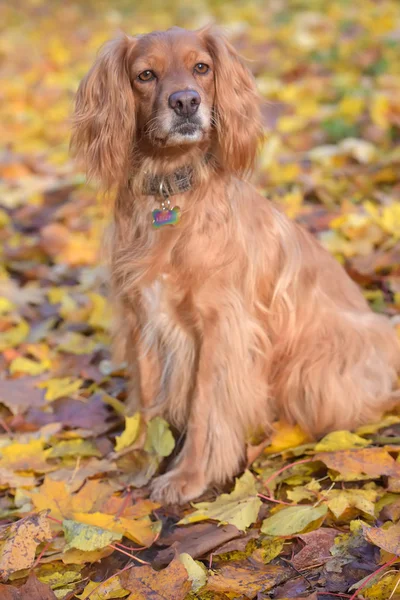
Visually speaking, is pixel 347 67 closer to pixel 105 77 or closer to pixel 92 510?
pixel 105 77

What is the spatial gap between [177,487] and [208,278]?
856 mm

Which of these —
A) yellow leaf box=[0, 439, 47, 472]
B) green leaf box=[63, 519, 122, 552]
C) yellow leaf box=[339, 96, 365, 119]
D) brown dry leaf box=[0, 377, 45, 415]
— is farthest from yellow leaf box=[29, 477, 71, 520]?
yellow leaf box=[339, 96, 365, 119]

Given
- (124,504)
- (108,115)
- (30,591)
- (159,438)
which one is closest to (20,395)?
(159,438)

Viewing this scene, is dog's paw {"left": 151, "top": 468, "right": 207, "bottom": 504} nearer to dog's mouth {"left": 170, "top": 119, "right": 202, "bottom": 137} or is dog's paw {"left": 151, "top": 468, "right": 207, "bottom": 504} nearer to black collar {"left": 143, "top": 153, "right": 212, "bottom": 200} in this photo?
black collar {"left": 143, "top": 153, "right": 212, "bottom": 200}

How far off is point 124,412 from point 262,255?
0.98 m

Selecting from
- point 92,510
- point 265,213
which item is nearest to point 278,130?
point 265,213

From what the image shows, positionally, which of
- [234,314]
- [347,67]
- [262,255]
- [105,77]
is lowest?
[234,314]

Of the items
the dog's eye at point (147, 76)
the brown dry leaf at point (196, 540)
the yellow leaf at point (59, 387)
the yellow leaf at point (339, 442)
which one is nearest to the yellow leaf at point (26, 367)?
the yellow leaf at point (59, 387)

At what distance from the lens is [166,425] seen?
309 centimetres

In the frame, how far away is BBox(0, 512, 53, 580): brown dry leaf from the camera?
93.8 inches

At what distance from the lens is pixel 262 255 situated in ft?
9.73

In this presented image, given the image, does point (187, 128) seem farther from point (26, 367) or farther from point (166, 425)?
point (26, 367)

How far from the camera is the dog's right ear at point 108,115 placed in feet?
9.00

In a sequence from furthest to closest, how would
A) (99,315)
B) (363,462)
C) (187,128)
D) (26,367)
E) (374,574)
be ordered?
(99,315), (26,367), (363,462), (187,128), (374,574)
